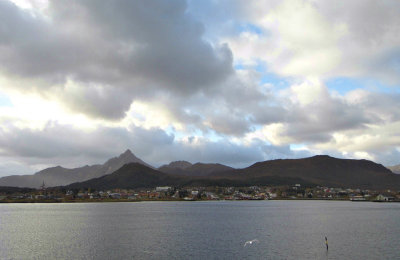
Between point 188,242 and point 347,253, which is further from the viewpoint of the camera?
point 188,242

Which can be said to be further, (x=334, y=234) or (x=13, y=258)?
(x=334, y=234)

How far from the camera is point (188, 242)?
→ 90.4m

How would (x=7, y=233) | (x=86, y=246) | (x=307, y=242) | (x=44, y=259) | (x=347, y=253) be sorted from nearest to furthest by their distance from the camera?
(x=44, y=259) → (x=347, y=253) → (x=86, y=246) → (x=307, y=242) → (x=7, y=233)

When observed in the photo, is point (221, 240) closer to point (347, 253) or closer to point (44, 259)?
point (347, 253)

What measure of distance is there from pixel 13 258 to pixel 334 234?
83.5 m

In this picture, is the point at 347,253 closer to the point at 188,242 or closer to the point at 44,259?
the point at 188,242

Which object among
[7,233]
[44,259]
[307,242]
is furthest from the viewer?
[7,233]

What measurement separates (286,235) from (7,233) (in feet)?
273

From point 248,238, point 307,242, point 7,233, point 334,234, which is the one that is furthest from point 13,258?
point 334,234

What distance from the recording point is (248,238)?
9644 centimetres

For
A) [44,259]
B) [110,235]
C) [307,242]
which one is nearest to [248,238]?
[307,242]

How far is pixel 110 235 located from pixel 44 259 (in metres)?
35.7

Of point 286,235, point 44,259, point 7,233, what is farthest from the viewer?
point 7,233

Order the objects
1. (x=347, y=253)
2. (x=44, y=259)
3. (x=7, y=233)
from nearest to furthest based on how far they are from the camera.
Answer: (x=44, y=259) < (x=347, y=253) < (x=7, y=233)
